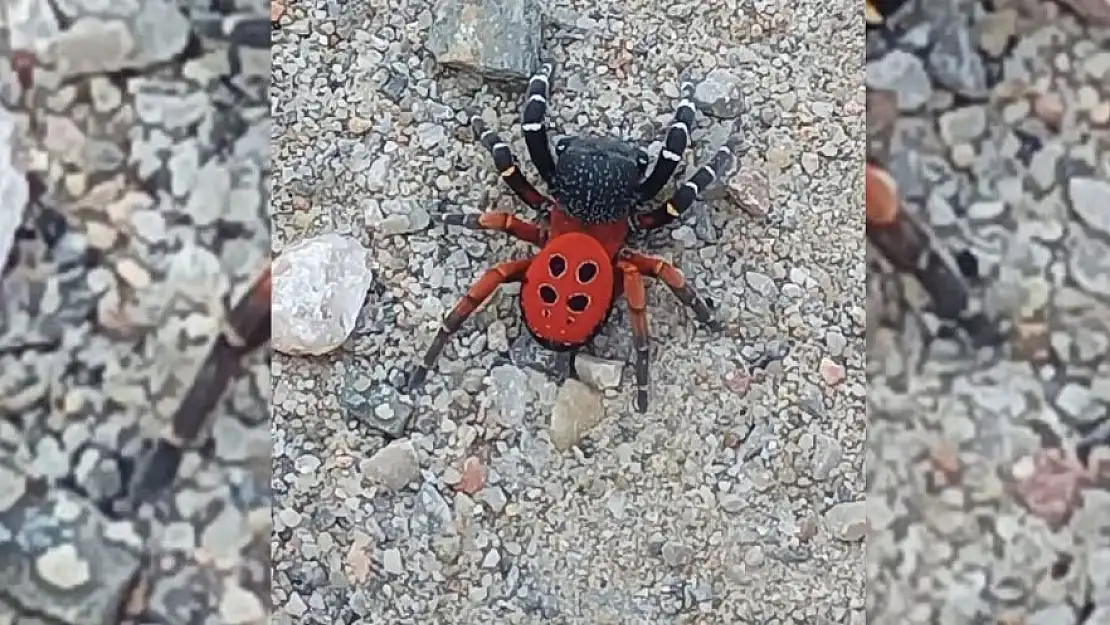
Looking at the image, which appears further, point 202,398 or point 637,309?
point 637,309

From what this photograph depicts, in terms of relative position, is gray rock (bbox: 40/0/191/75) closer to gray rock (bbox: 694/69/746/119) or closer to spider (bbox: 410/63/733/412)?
spider (bbox: 410/63/733/412)

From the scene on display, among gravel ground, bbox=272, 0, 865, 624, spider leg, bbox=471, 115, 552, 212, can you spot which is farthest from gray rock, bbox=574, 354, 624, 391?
spider leg, bbox=471, 115, 552, 212

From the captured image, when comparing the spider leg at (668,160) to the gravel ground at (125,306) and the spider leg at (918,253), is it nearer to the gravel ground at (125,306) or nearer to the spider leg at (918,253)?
the spider leg at (918,253)

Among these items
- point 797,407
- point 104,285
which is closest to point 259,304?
point 104,285

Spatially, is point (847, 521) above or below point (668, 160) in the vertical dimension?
below

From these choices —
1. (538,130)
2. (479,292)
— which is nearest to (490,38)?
(538,130)

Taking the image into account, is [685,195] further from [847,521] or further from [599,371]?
[847,521]

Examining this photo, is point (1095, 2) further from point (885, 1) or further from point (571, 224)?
point (571, 224)
